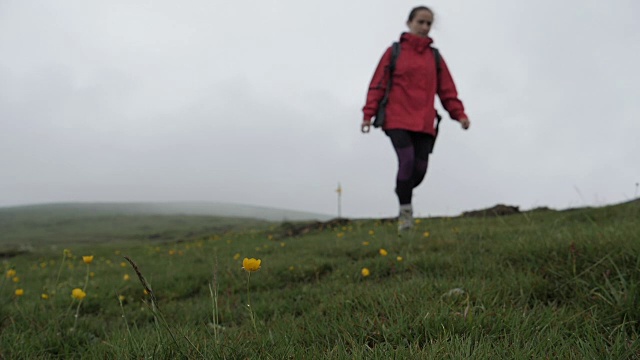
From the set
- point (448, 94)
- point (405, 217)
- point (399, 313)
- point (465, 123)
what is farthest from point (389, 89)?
point (399, 313)

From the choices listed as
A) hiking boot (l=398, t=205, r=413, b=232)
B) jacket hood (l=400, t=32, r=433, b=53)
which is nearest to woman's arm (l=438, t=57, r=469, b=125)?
jacket hood (l=400, t=32, r=433, b=53)

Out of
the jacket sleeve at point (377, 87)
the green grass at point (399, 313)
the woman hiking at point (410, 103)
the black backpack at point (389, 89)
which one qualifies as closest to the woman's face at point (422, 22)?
the woman hiking at point (410, 103)

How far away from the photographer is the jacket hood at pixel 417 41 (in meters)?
6.31

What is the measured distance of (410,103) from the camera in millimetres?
6121

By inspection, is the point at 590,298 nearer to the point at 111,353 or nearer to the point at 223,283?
the point at 111,353

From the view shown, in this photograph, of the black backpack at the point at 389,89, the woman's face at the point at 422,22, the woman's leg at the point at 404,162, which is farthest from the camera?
the woman's face at the point at 422,22

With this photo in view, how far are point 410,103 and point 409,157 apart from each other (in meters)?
0.99

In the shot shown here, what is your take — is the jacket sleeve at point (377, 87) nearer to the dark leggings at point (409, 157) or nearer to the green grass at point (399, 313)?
the dark leggings at point (409, 157)

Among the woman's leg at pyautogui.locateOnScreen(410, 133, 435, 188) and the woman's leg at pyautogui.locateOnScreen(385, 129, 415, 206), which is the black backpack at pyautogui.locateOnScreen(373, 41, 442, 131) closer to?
the woman's leg at pyautogui.locateOnScreen(385, 129, 415, 206)

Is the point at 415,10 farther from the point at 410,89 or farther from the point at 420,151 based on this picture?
the point at 420,151

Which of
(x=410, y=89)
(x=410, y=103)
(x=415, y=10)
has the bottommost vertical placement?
(x=410, y=103)

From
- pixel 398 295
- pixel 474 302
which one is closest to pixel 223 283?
pixel 398 295

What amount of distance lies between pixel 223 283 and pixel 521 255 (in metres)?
3.15

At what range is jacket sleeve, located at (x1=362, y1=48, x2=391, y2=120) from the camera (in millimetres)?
6129
